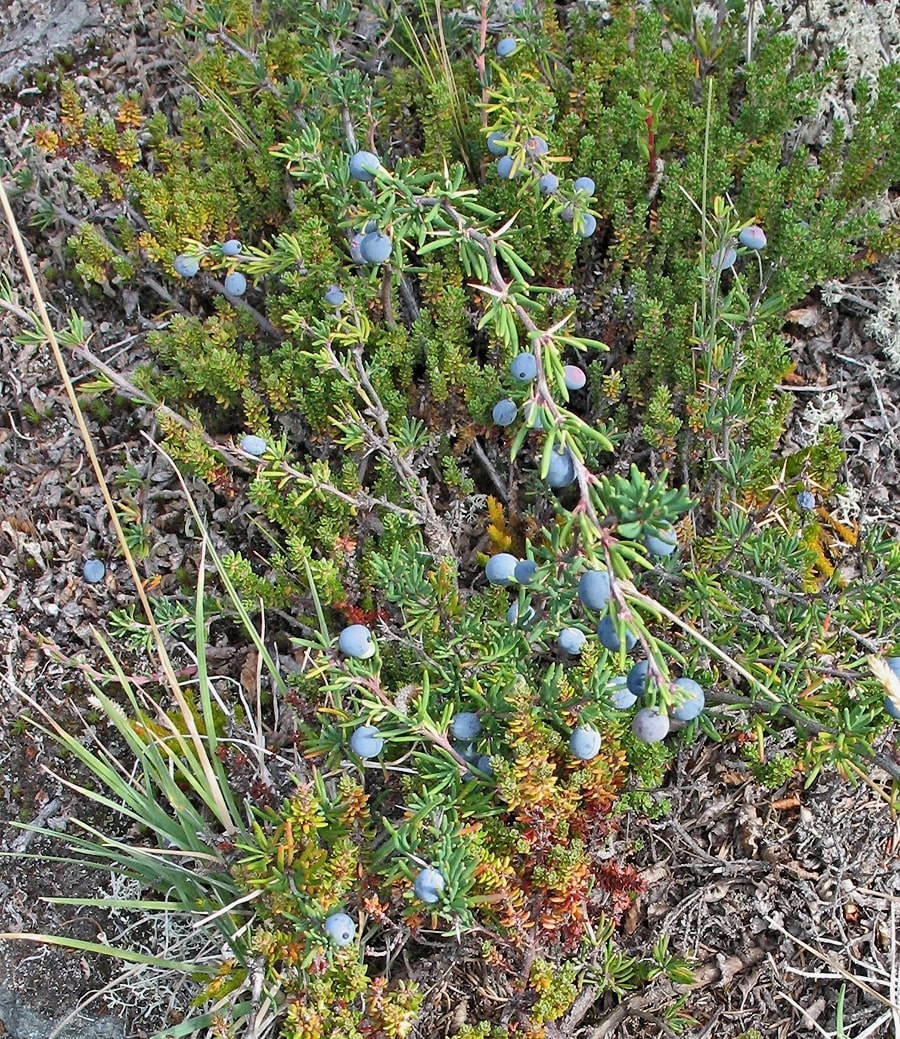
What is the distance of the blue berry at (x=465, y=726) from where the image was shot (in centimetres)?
242

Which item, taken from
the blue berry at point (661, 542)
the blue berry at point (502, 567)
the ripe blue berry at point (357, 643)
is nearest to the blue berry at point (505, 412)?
the blue berry at point (502, 567)

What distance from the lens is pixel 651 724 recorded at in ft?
6.44

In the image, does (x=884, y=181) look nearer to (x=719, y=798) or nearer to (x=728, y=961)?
(x=719, y=798)

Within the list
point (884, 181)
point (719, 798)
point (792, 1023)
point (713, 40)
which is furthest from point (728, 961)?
point (713, 40)

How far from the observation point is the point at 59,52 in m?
4.20

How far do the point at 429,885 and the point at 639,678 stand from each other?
0.69m

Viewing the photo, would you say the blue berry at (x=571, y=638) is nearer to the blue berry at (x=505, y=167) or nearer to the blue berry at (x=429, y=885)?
the blue berry at (x=429, y=885)

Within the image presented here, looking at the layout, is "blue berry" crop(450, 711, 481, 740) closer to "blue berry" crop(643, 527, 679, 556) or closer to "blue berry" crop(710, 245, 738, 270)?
"blue berry" crop(643, 527, 679, 556)

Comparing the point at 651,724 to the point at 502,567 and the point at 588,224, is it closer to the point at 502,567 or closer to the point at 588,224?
the point at 502,567

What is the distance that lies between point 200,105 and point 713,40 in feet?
6.94

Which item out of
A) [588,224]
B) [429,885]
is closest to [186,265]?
[588,224]

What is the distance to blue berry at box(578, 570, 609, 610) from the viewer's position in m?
1.78

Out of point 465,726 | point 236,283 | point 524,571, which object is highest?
point 236,283

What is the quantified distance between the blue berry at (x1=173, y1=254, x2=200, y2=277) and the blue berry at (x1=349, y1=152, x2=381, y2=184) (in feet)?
2.48
